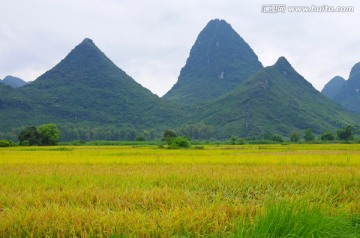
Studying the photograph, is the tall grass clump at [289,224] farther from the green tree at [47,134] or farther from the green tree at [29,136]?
the green tree at [47,134]

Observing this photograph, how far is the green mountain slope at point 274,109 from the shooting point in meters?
90.4

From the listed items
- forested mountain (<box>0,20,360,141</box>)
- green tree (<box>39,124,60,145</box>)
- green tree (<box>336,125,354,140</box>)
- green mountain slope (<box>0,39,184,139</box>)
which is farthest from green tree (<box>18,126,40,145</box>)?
green tree (<box>336,125,354,140</box>)

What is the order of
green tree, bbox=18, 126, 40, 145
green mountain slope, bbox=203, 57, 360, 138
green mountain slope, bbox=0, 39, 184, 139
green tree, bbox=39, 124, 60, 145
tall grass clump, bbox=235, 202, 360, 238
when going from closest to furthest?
tall grass clump, bbox=235, 202, 360, 238 → green tree, bbox=18, 126, 40, 145 → green tree, bbox=39, 124, 60, 145 → green mountain slope, bbox=203, 57, 360, 138 → green mountain slope, bbox=0, 39, 184, 139

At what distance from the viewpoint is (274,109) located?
327 ft

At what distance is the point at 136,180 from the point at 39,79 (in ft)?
419

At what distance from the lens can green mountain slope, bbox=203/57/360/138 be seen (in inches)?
3561

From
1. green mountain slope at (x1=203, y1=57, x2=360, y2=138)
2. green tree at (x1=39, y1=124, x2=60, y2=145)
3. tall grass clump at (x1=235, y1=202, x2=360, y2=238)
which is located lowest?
tall grass clump at (x1=235, y1=202, x2=360, y2=238)

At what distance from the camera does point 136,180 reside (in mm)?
6738

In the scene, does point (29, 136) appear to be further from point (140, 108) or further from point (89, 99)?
point (89, 99)

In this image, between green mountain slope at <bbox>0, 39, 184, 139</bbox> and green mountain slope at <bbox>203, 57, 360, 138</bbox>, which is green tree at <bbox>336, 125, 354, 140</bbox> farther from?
green mountain slope at <bbox>0, 39, 184, 139</bbox>

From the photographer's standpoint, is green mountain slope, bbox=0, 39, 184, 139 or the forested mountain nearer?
the forested mountain

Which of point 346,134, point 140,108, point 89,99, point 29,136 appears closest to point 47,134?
point 29,136

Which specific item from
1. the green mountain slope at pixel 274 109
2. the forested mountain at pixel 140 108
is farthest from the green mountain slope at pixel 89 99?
the green mountain slope at pixel 274 109

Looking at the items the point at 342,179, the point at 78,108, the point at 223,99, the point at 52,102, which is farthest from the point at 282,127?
the point at 342,179
